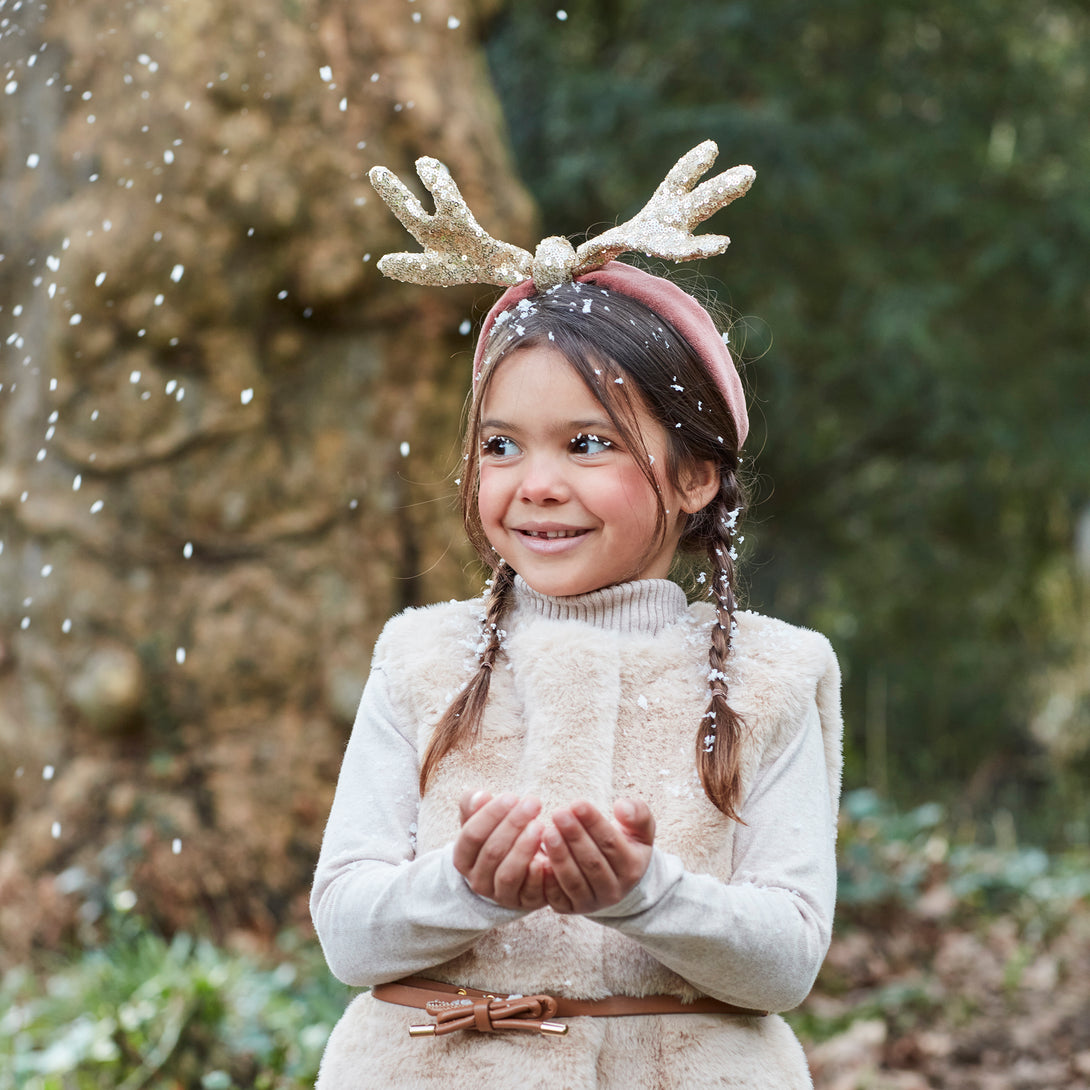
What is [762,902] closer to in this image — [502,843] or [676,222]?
[502,843]

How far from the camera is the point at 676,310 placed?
174 cm

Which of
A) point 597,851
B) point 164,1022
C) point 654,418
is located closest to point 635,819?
point 597,851

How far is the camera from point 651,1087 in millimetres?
1478

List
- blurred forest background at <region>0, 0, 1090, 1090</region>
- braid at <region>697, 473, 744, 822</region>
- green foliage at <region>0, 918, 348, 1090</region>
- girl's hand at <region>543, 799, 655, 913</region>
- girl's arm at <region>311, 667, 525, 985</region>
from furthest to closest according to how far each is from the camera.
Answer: blurred forest background at <region>0, 0, 1090, 1090</region>, green foliage at <region>0, 918, 348, 1090</region>, braid at <region>697, 473, 744, 822</region>, girl's arm at <region>311, 667, 525, 985</region>, girl's hand at <region>543, 799, 655, 913</region>

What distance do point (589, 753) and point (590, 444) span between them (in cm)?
39

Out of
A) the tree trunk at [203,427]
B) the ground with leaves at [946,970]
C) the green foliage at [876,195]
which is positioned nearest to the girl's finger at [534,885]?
the ground with leaves at [946,970]

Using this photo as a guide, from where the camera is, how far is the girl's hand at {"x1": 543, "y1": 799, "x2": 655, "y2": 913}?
1288 mm

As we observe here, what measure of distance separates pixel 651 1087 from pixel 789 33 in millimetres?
5938

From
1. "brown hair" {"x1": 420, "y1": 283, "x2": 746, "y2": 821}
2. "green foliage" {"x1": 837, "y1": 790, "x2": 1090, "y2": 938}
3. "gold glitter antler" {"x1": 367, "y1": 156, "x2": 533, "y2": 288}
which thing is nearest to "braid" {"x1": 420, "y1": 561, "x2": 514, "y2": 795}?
"brown hair" {"x1": 420, "y1": 283, "x2": 746, "y2": 821}

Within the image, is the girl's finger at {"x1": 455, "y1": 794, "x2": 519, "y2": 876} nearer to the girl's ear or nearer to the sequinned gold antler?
the girl's ear

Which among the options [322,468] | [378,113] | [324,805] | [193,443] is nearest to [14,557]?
[193,443]

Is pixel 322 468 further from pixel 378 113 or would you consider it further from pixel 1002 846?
pixel 1002 846

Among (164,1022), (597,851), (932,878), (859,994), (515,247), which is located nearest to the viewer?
(597,851)

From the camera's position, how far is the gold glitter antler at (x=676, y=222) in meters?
1.70
